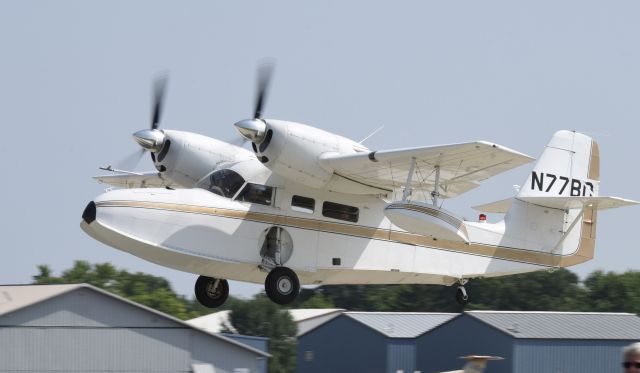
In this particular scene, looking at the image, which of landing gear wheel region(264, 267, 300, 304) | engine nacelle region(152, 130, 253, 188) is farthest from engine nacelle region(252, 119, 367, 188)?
engine nacelle region(152, 130, 253, 188)

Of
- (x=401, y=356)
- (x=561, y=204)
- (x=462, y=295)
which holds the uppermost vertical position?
(x=561, y=204)

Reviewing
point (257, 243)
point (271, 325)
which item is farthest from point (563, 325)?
point (271, 325)

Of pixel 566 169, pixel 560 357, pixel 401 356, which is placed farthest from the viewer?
pixel 401 356

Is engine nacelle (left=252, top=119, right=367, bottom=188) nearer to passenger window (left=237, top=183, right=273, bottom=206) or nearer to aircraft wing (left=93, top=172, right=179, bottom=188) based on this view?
passenger window (left=237, top=183, right=273, bottom=206)

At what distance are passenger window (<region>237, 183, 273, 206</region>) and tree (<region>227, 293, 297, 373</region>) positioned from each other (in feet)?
75.7

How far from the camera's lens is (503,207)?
23.5 metres

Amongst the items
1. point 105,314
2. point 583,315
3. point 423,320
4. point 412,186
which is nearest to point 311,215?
point 412,186

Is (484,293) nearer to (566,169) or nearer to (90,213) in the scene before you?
(566,169)

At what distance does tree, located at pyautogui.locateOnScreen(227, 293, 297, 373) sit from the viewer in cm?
4409

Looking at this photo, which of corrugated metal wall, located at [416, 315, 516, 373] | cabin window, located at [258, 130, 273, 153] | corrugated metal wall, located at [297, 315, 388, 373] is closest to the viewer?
cabin window, located at [258, 130, 273, 153]

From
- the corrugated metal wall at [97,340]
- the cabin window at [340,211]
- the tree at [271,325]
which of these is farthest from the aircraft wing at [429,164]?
the tree at [271,325]

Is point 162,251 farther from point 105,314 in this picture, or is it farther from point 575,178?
point 575,178

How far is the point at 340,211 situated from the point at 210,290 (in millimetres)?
3031

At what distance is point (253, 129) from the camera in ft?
65.8
